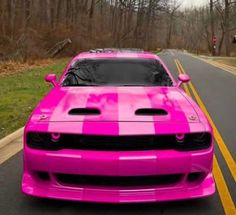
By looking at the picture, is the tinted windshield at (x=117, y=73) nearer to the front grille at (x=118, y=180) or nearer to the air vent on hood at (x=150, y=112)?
the air vent on hood at (x=150, y=112)

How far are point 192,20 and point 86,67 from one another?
465ft

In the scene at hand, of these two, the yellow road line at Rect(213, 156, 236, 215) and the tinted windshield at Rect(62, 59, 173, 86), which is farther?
the tinted windshield at Rect(62, 59, 173, 86)

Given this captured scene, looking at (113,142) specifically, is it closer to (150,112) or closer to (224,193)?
(150,112)

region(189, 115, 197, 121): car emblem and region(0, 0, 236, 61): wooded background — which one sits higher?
region(189, 115, 197, 121): car emblem

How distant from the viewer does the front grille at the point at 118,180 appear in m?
4.24

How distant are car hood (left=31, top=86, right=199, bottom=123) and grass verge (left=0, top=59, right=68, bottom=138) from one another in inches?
117

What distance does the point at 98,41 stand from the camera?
150ft

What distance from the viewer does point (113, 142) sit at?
4219 millimetres

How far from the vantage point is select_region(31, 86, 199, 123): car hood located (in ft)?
14.6

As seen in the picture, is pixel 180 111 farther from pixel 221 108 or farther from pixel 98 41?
pixel 98 41

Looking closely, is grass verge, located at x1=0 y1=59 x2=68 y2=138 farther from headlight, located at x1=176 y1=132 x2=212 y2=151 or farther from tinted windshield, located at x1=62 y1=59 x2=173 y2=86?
headlight, located at x1=176 y1=132 x2=212 y2=151

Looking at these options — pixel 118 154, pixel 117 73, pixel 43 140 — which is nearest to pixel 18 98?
pixel 117 73

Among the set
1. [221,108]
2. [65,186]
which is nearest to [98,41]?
[221,108]

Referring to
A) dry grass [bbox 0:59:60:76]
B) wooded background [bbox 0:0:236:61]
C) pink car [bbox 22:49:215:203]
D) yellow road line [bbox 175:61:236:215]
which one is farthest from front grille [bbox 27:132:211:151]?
wooded background [bbox 0:0:236:61]
